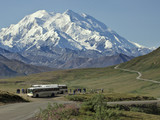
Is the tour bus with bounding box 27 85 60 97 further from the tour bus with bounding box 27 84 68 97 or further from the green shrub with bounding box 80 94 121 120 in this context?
the green shrub with bounding box 80 94 121 120

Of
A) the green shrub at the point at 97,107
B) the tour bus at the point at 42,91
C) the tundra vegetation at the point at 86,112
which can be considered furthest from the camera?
the tour bus at the point at 42,91

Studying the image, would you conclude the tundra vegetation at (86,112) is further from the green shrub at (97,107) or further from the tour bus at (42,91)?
the tour bus at (42,91)

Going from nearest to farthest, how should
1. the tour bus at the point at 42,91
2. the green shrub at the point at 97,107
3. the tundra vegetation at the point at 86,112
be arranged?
the tundra vegetation at the point at 86,112
the green shrub at the point at 97,107
the tour bus at the point at 42,91

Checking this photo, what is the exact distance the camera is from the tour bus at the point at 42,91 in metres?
93.0

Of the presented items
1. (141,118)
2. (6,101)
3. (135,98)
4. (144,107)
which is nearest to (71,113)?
(141,118)

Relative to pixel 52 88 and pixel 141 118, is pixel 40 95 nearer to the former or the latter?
pixel 52 88

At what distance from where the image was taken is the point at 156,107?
89500 millimetres

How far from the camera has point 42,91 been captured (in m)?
95.8

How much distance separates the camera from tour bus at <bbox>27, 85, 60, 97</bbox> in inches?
3660

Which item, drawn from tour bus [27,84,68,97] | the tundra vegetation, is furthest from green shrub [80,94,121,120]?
tour bus [27,84,68,97]

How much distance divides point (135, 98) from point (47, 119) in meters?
68.8

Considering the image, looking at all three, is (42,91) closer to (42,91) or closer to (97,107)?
(42,91)

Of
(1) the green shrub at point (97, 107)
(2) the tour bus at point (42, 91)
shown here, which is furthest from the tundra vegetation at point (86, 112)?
(2) the tour bus at point (42, 91)

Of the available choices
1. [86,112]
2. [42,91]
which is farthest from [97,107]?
[42,91]
